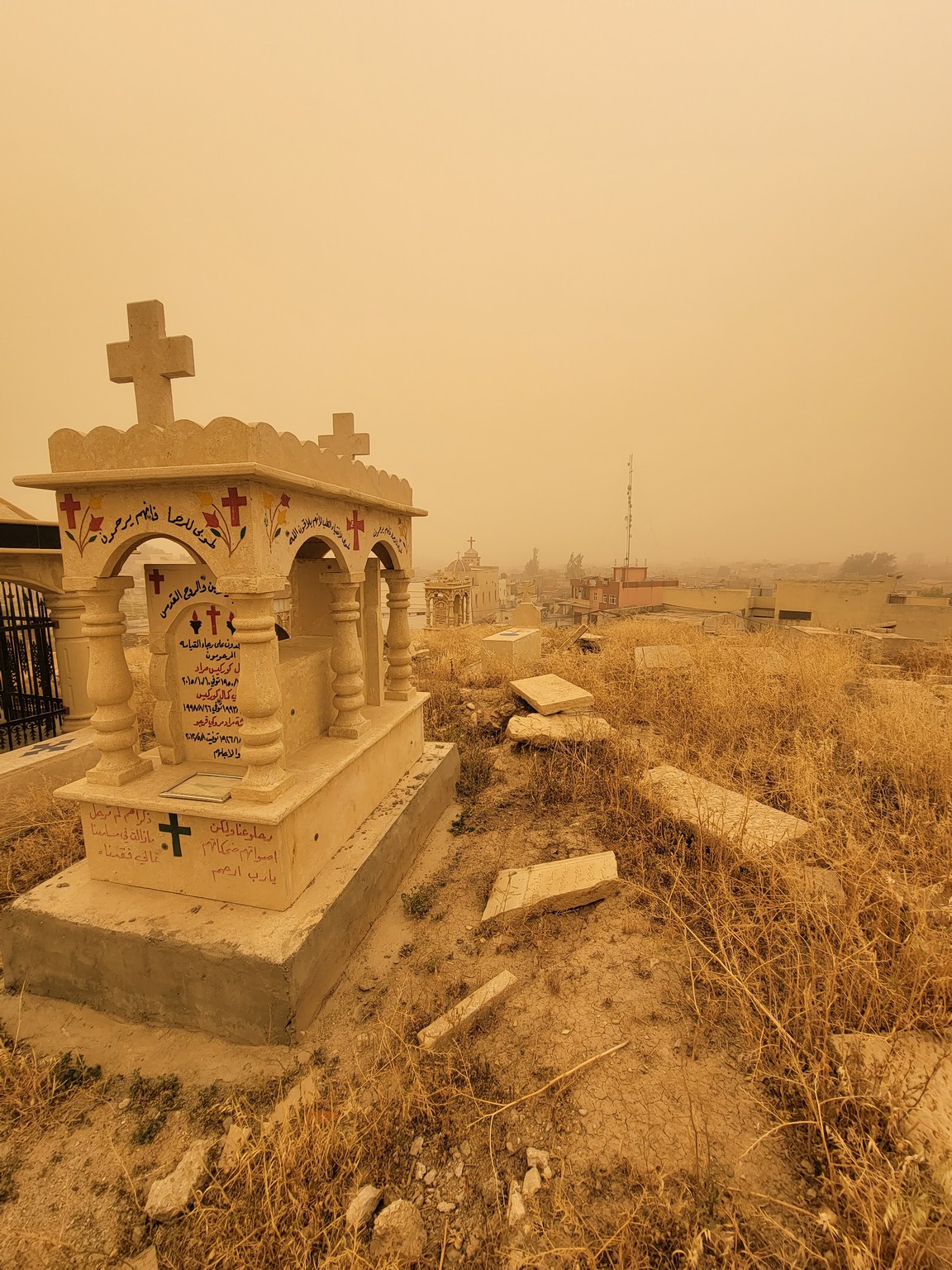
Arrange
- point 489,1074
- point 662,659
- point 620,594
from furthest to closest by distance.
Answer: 1. point 620,594
2. point 662,659
3. point 489,1074

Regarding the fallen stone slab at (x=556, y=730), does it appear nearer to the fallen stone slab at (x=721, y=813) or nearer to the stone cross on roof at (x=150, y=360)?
the fallen stone slab at (x=721, y=813)

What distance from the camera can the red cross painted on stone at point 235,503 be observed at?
A: 266cm

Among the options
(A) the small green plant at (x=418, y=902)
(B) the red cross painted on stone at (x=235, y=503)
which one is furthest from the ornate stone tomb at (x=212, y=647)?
(A) the small green plant at (x=418, y=902)

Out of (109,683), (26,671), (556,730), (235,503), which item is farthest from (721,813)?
(26,671)

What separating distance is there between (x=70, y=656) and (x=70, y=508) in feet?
14.8

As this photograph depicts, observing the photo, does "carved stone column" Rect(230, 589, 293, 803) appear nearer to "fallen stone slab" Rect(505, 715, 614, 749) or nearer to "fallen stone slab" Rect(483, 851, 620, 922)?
"fallen stone slab" Rect(483, 851, 620, 922)

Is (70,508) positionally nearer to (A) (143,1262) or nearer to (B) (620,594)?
(A) (143,1262)

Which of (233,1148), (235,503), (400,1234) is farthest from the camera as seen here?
(235,503)

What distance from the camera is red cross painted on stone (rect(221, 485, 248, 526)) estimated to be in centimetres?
266

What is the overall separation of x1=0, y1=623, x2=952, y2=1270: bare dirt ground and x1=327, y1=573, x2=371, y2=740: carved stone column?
1.30 m

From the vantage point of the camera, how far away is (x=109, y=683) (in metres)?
3.04

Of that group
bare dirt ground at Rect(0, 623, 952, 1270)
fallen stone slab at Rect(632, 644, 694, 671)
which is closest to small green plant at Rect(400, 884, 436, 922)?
bare dirt ground at Rect(0, 623, 952, 1270)

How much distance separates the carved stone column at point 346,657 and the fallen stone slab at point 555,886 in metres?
1.50

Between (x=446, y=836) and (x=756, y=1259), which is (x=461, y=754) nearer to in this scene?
(x=446, y=836)
